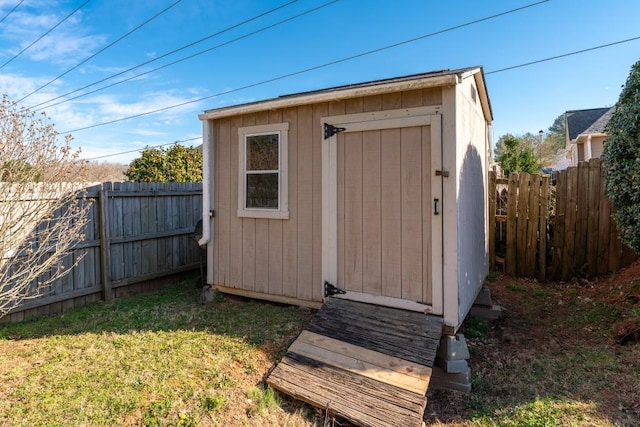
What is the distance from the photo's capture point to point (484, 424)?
2.55 m

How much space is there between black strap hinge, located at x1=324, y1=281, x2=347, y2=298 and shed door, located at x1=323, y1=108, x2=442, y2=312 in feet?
0.16

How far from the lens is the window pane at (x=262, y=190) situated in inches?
171

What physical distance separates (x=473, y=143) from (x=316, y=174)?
6.67 ft

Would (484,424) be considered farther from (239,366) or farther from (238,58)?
(238,58)

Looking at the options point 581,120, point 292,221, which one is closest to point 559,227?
point 292,221

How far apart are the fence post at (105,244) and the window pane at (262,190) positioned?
219cm

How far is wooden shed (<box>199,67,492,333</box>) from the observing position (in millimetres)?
3311

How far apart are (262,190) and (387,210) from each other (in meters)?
1.67

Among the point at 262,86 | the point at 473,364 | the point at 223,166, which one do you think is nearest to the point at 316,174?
the point at 223,166

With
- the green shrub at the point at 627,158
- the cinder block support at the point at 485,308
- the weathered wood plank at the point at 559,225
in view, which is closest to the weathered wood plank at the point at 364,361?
the cinder block support at the point at 485,308

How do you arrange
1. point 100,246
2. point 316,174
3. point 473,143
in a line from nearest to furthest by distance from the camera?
1. point 316,174
2. point 473,143
3. point 100,246

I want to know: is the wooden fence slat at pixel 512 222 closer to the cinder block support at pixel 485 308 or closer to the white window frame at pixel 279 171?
the cinder block support at pixel 485 308

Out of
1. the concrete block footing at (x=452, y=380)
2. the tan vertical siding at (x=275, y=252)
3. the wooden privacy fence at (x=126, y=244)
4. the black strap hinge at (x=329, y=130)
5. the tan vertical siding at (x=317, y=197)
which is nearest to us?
the concrete block footing at (x=452, y=380)

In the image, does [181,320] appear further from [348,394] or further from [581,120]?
[581,120]
